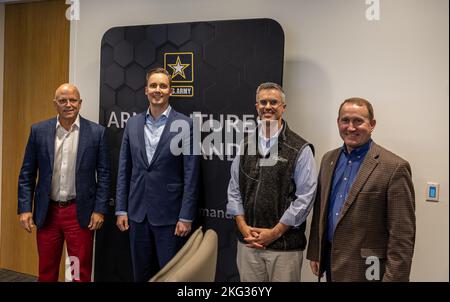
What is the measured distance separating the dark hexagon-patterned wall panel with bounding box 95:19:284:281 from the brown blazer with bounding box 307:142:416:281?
3.08 feet

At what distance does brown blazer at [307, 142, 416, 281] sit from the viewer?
72.8 inches

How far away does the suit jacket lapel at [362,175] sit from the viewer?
190 cm

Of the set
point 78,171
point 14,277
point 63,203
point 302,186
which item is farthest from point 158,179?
point 14,277

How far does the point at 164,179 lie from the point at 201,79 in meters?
0.72

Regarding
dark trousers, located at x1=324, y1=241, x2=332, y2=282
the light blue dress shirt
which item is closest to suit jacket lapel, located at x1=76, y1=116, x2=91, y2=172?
the light blue dress shirt

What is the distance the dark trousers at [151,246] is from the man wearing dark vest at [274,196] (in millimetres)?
516

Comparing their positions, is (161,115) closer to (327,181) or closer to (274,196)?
(274,196)

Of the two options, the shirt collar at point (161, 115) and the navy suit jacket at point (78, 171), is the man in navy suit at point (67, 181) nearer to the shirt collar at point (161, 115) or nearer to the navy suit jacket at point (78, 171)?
the navy suit jacket at point (78, 171)

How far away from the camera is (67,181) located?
2.73 m

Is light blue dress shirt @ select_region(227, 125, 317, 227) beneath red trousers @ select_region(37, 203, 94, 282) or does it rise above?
above

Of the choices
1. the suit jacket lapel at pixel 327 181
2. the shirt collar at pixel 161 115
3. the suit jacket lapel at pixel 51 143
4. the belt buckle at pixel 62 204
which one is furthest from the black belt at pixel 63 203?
the suit jacket lapel at pixel 327 181

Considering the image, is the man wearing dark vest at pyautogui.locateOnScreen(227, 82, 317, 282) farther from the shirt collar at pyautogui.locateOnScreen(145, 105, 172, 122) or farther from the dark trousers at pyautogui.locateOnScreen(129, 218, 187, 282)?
the shirt collar at pyautogui.locateOnScreen(145, 105, 172, 122)

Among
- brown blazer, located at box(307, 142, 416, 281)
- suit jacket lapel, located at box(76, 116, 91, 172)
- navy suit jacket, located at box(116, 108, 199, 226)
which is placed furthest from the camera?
suit jacket lapel, located at box(76, 116, 91, 172)
